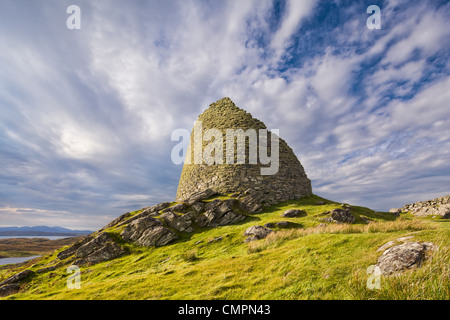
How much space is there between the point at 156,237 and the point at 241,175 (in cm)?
1525

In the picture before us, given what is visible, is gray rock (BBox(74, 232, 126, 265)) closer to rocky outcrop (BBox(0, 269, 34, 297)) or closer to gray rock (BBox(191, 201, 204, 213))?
rocky outcrop (BBox(0, 269, 34, 297))

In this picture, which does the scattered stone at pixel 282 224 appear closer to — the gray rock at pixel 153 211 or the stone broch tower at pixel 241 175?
the stone broch tower at pixel 241 175

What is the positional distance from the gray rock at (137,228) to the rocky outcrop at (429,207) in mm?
43703

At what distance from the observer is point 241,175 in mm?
28516

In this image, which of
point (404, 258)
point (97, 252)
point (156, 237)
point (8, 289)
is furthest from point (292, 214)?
point (8, 289)

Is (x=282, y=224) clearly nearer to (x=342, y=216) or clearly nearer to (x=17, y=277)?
(x=342, y=216)

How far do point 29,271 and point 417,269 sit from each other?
23.6 m

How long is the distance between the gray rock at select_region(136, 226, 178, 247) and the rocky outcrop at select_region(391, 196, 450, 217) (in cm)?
4211

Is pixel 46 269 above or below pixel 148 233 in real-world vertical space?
below

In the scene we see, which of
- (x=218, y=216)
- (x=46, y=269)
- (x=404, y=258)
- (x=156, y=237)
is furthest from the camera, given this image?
(x=218, y=216)

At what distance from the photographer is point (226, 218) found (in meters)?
20.0
